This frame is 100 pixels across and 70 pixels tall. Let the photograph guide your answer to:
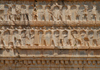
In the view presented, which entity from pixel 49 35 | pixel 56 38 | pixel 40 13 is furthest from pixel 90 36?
pixel 40 13

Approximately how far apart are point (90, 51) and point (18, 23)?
10.5 feet

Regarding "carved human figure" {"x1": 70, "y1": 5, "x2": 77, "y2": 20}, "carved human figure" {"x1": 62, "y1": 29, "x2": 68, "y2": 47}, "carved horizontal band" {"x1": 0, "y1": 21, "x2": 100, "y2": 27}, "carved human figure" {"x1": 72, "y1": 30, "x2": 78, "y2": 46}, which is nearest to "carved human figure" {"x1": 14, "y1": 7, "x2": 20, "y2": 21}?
"carved horizontal band" {"x1": 0, "y1": 21, "x2": 100, "y2": 27}

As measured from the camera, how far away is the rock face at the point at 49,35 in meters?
7.53

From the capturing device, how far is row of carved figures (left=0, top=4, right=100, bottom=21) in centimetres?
792

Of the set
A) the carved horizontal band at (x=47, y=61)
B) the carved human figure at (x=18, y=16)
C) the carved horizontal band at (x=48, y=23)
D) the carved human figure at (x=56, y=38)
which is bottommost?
the carved horizontal band at (x=47, y=61)

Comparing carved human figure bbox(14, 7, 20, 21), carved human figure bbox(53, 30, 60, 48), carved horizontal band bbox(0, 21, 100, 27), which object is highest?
carved human figure bbox(14, 7, 20, 21)

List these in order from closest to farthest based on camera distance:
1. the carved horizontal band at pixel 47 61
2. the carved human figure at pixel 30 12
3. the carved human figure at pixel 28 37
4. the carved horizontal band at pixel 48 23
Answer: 1. the carved horizontal band at pixel 47 61
2. the carved human figure at pixel 28 37
3. the carved horizontal band at pixel 48 23
4. the carved human figure at pixel 30 12

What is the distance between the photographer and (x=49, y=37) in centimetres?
777

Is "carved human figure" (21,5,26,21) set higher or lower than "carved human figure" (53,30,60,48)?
higher

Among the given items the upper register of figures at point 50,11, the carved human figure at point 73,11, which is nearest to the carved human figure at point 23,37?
the upper register of figures at point 50,11

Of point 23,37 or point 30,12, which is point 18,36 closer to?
point 23,37

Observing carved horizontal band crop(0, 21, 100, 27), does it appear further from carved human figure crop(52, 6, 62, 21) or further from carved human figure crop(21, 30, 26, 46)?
carved human figure crop(21, 30, 26, 46)

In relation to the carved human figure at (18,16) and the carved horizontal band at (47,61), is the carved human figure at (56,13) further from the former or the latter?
the carved horizontal band at (47,61)

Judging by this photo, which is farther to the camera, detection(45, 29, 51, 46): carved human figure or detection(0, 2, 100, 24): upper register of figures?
detection(0, 2, 100, 24): upper register of figures
